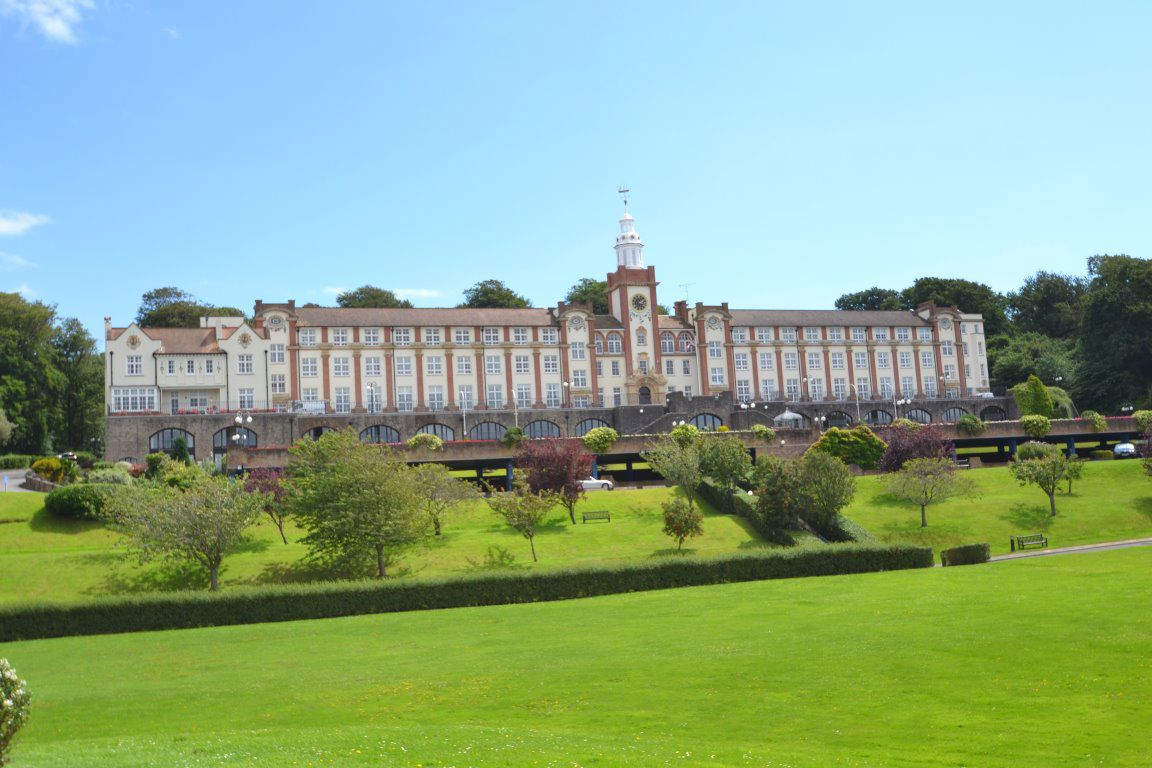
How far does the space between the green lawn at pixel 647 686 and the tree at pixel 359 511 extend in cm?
822

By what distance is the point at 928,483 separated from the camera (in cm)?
→ 4722

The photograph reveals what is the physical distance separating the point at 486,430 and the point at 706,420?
744 inches

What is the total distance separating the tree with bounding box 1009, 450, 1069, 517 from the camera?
4812cm

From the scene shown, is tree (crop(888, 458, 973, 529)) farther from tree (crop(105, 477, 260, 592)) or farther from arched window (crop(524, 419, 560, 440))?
arched window (crop(524, 419, 560, 440))

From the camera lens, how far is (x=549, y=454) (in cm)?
4891

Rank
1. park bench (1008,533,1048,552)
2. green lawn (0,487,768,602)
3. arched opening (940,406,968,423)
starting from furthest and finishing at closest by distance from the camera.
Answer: arched opening (940,406,968,423), park bench (1008,533,1048,552), green lawn (0,487,768,602)

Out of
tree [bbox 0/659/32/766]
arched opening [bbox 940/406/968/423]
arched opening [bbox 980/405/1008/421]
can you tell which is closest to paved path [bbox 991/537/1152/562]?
tree [bbox 0/659/32/766]

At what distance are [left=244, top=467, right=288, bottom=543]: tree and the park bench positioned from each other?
31.4 m

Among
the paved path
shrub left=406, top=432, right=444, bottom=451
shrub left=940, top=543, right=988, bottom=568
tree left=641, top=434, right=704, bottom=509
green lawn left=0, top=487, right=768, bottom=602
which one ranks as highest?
shrub left=406, top=432, right=444, bottom=451

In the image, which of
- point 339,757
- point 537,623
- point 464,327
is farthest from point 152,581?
point 464,327

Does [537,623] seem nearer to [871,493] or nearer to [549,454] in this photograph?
[549,454]

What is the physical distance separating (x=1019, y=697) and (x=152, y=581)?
3167 cm

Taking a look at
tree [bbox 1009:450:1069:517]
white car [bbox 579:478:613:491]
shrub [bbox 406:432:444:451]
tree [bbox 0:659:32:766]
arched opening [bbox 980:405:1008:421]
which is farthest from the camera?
arched opening [bbox 980:405:1008:421]

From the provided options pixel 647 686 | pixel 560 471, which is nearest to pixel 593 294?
pixel 560 471
